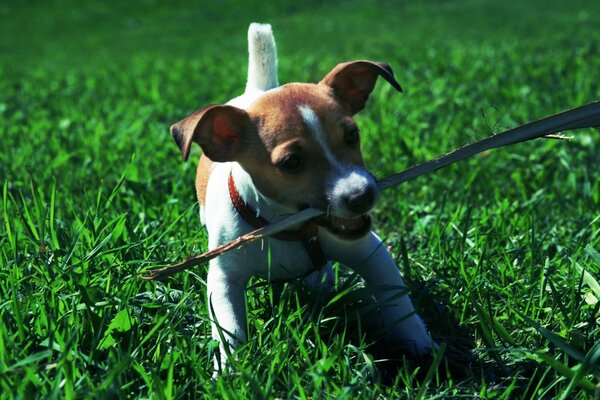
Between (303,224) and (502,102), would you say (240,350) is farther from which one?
(502,102)

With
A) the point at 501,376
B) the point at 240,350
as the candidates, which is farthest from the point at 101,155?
the point at 501,376

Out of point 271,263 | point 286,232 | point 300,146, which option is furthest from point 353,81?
point 271,263

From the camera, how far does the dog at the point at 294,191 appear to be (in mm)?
2670

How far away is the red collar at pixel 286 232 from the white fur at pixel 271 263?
18mm

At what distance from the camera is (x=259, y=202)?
2.88m

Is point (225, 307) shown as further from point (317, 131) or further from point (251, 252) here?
point (317, 131)

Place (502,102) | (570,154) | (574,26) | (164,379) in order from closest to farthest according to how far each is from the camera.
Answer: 1. (164,379)
2. (570,154)
3. (502,102)
4. (574,26)

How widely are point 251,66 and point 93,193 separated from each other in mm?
1282

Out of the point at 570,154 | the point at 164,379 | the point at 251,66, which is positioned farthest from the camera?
the point at 570,154

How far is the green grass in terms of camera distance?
7.97 feet

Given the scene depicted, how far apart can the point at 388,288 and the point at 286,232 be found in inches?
16.6

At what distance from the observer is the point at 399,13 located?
2094 cm

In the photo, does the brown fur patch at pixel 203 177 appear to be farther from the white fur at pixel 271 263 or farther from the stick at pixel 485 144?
the stick at pixel 485 144

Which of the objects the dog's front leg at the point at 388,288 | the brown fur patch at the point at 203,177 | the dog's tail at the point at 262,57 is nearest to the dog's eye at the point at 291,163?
the dog's front leg at the point at 388,288
